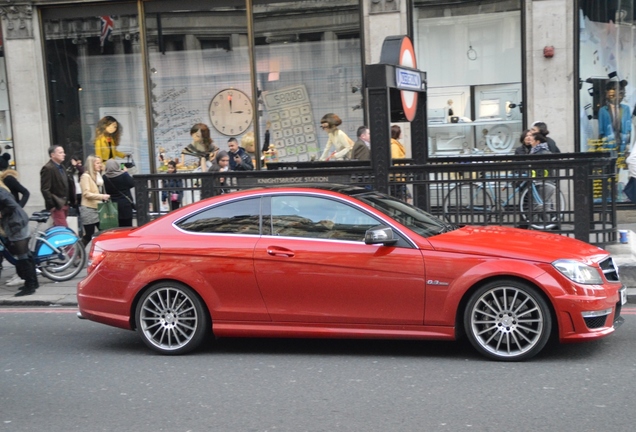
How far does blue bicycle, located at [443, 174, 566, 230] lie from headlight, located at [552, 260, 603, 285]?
3.02 metres

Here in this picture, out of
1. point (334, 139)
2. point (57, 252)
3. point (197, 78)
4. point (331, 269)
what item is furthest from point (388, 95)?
point (197, 78)

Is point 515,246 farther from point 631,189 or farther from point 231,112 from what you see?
point 231,112

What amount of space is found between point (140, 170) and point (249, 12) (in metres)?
3.88

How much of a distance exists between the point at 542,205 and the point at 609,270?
2795 mm

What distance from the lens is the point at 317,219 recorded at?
696 centimetres

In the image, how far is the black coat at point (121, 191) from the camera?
12.8 metres

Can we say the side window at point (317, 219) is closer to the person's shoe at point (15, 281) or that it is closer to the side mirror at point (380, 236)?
the side mirror at point (380, 236)

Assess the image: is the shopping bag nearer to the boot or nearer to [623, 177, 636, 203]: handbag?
the boot


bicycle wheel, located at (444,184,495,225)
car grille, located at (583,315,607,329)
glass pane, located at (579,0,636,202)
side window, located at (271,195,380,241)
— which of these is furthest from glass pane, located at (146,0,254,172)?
car grille, located at (583,315,607,329)

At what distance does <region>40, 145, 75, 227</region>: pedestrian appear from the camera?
11.9 m

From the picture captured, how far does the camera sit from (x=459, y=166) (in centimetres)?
941

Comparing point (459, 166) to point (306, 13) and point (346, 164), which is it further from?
point (306, 13)

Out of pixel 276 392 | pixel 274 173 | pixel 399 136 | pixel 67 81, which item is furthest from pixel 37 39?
pixel 276 392

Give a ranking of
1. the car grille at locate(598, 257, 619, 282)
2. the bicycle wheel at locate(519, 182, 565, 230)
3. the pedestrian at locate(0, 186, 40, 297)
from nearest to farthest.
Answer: the car grille at locate(598, 257, 619, 282)
the bicycle wheel at locate(519, 182, 565, 230)
the pedestrian at locate(0, 186, 40, 297)
